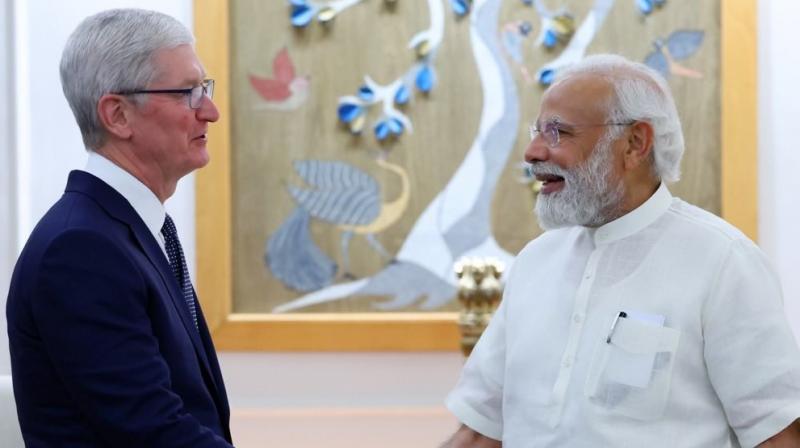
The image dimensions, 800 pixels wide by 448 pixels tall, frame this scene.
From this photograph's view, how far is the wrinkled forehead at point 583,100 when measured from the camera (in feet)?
7.93

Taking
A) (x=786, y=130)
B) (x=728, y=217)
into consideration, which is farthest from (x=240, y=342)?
(x=786, y=130)

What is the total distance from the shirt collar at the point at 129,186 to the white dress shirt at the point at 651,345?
2.71ft

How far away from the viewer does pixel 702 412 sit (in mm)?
2236

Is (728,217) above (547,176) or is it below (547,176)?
below

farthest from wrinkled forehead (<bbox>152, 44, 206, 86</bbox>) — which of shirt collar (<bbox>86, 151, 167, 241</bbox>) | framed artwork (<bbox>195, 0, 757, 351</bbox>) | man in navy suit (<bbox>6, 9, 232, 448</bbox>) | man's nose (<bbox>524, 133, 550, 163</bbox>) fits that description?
framed artwork (<bbox>195, 0, 757, 351</bbox>)

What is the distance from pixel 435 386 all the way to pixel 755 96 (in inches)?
63.5

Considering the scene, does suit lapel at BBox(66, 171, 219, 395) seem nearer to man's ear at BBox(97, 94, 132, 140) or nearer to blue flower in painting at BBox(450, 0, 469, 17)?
man's ear at BBox(97, 94, 132, 140)

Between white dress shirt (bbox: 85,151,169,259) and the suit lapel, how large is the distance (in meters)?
0.02

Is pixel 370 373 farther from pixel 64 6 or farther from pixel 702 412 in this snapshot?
pixel 702 412

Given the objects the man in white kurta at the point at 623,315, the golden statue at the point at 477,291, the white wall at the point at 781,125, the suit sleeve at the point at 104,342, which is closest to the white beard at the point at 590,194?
the man in white kurta at the point at 623,315

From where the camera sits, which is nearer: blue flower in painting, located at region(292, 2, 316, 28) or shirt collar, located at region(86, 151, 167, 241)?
shirt collar, located at region(86, 151, 167, 241)

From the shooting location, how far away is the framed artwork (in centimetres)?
443

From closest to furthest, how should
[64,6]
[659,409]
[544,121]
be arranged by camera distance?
[659,409] < [544,121] < [64,6]

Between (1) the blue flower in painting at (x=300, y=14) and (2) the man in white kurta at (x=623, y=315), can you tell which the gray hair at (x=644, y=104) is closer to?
(2) the man in white kurta at (x=623, y=315)
